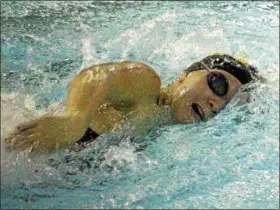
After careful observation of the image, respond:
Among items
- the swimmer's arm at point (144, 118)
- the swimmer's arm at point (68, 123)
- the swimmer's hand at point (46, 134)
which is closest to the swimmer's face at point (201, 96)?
the swimmer's arm at point (144, 118)

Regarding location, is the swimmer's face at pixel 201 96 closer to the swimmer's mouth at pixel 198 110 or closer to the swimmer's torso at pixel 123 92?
the swimmer's mouth at pixel 198 110

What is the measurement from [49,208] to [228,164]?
1.47 meters

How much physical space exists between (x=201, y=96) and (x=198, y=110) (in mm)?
81

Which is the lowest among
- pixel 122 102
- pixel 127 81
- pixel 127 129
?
pixel 127 129

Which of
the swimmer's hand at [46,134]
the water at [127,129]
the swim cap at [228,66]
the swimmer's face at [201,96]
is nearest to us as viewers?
the swimmer's hand at [46,134]

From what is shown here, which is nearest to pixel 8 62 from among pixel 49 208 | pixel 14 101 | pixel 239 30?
pixel 14 101

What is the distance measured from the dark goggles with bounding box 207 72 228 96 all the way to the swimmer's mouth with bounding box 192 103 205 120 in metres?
0.14

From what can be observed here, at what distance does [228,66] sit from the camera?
316 cm

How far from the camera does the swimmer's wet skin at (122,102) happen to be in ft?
8.23

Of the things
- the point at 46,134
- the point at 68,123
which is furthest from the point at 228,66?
the point at 46,134

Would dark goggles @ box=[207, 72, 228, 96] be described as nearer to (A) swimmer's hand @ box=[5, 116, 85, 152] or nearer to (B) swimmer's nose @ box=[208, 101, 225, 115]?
(B) swimmer's nose @ box=[208, 101, 225, 115]

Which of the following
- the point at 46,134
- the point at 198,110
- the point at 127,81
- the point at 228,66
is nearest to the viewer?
the point at 46,134

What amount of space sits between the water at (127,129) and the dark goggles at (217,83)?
20 centimetres

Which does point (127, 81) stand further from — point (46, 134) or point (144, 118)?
point (46, 134)
